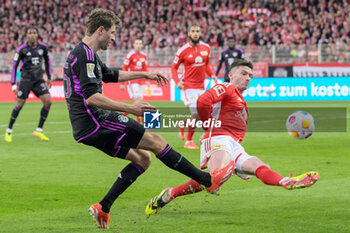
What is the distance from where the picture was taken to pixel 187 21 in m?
32.4

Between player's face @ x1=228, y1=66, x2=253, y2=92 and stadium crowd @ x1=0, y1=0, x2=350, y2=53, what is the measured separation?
20.2 meters

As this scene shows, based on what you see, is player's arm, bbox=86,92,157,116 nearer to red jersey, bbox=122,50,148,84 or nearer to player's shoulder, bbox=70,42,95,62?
player's shoulder, bbox=70,42,95,62

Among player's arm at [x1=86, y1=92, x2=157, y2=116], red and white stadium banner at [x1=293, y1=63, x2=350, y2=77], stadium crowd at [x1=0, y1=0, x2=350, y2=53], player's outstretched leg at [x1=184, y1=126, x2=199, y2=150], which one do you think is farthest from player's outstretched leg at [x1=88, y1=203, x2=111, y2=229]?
stadium crowd at [x1=0, y1=0, x2=350, y2=53]

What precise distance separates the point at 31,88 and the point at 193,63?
3.43 metres

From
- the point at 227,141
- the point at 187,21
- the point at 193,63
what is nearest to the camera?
the point at 227,141

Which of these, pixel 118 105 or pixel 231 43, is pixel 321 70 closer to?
pixel 231 43

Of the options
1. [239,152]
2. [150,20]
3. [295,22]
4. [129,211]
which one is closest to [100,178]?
[129,211]

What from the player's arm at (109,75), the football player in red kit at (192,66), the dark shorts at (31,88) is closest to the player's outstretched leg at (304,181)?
the player's arm at (109,75)

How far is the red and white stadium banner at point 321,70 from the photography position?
2484 cm

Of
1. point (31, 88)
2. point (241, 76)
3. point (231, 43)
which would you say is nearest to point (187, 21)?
point (231, 43)

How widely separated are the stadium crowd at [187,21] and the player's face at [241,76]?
66.3ft

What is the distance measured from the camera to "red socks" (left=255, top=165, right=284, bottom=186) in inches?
205

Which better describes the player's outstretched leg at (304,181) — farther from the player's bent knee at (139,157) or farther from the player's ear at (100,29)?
the player's ear at (100,29)

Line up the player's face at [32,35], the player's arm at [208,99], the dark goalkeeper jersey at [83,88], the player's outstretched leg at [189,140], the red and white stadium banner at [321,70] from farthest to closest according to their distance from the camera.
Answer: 1. the red and white stadium banner at [321,70]
2. the player's face at [32,35]
3. the player's outstretched leg at [189,140]
4. the player's arm at [208,99]
5. the dark goalkeeper jersey at [83,88]
